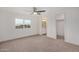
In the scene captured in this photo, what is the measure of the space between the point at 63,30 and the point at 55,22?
35 cm

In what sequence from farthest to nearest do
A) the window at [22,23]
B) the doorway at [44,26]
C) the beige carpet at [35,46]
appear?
the doorway at [44,26]
the window at [22,23]
the beige carpet at [35,46]

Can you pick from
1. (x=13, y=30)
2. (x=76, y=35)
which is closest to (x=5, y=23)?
(x=13, y=30)

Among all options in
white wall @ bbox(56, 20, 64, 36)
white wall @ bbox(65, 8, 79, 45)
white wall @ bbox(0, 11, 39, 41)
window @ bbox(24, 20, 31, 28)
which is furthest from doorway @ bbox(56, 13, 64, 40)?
window @ bbox(24, 20, 31, 28)

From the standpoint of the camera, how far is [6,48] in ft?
5.59

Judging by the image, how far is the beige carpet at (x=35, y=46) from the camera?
1683 mm

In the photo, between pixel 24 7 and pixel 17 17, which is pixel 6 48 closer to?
pixel 17 17

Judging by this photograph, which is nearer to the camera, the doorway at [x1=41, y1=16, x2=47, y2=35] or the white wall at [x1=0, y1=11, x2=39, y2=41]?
the white wall at [x1=0, y1=11, x2=39, y2=41]

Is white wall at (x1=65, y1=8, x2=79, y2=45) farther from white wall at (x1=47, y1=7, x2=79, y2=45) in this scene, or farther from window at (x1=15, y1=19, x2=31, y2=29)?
window at (x1=15, y1=19, x2=31, y2=29)

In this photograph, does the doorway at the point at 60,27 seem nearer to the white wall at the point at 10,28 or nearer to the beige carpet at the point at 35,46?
the beige carpet at the point at 35,46

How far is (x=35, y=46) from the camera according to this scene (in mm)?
1823

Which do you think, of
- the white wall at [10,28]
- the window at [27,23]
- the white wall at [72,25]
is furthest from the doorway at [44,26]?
the white wall at [72,25]

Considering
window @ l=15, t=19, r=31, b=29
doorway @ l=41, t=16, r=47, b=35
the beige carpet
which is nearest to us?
the beige carpet

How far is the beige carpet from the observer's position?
1683 millimetres

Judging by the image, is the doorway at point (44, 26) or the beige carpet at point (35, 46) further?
the doorway at point (44, 26)
